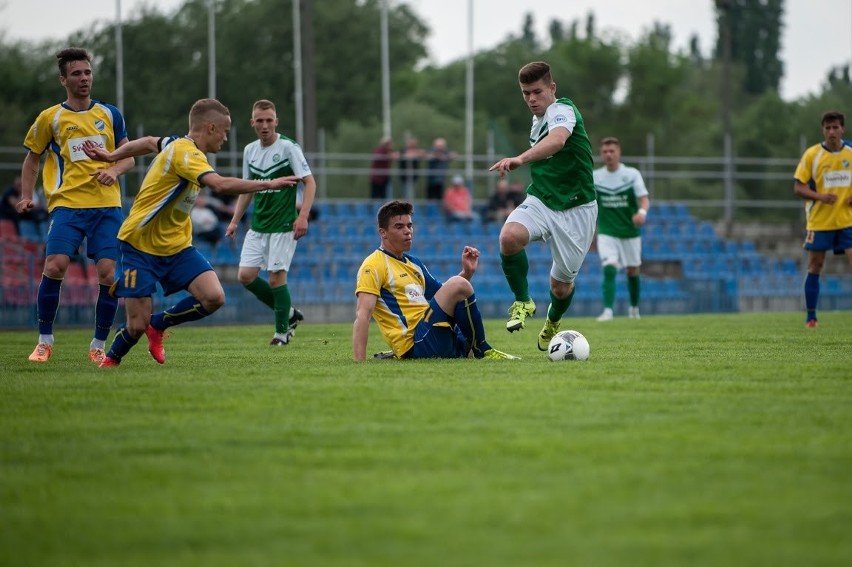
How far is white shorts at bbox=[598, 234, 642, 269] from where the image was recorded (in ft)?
60.8

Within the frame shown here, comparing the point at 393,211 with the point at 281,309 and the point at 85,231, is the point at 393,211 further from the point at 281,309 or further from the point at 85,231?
the point at 281,309

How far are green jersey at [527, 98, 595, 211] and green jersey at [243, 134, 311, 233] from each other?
3.06m

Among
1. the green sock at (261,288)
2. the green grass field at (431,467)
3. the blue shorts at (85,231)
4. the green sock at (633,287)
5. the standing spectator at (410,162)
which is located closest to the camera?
the green grass field at (431,467)

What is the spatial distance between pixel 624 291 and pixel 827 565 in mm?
20910

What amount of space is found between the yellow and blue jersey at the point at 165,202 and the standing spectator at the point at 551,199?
2.73 meters

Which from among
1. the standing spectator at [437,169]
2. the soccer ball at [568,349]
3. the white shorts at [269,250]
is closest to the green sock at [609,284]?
the white shorts at [269,250]

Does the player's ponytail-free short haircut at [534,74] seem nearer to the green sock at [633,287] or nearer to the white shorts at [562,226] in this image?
the white shorts at [562,226]

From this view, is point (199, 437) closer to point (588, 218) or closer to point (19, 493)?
point (19, 493)

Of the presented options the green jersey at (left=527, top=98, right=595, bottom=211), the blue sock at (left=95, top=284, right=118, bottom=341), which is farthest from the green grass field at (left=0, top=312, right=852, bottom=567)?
the green jersey at (left=527, top=98, right=595, bottom=211)

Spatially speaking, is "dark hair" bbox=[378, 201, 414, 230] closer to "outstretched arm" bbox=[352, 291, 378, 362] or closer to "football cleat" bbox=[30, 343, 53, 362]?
"outstretched arm" bbox=[352, 291, 378, 362]

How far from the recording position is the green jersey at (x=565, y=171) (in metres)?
10.5

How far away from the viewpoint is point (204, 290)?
9234 mm

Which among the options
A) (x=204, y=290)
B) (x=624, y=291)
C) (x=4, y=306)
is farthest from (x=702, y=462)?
(x=624, y=291)

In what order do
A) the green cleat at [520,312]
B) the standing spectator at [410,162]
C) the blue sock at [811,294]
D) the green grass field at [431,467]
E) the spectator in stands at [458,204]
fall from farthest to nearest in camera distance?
the spectator in stands at [458,204], the standing spectator at [410,162], the blue sock at [811,294], the green cleat at [520,312], the green grass field at [431,467]
